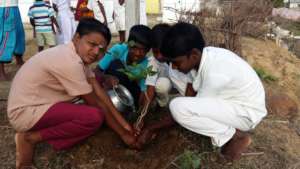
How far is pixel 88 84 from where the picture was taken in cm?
248

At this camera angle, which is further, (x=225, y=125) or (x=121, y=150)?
(x=121, y=150)

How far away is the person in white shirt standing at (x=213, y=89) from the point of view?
7.97 ft

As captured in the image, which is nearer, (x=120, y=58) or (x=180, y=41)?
(x=180, y=41)

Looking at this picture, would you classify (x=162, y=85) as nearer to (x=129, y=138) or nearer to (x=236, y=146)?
(x=129, y=138)

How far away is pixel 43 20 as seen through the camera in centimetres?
606

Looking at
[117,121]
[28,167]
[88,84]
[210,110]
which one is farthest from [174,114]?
[28,167]

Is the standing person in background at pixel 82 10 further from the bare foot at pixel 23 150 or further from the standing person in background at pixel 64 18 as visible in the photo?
the bare foot at pixel 23 150

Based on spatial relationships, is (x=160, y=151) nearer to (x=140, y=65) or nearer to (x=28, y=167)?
(x=140, y=65)

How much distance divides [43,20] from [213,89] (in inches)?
167

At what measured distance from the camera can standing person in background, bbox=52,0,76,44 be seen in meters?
6.36

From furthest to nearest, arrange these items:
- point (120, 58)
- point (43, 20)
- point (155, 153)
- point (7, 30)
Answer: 1. point (43, 20)
2. point (7, 30)
3. point (120, 58)
4. point (155, 153)

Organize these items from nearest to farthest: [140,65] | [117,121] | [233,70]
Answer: [233,70], [117,121], [140,65]

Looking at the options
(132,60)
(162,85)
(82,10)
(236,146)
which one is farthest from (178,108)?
(82,10)

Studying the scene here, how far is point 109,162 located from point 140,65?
0.76 m
